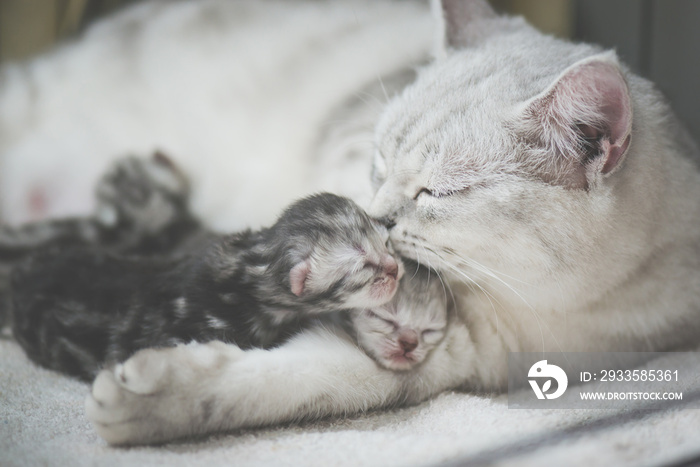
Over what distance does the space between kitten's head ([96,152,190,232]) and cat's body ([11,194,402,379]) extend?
547 millimetres

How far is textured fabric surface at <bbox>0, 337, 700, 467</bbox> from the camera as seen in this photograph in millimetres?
1001

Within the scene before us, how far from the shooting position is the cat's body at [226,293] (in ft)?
4.28

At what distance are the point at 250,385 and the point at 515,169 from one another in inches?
25.9

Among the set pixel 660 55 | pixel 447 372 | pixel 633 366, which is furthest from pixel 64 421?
pixel 660 55

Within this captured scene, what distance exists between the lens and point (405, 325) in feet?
4.43

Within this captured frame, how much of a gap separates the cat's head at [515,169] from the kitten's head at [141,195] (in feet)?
3.13

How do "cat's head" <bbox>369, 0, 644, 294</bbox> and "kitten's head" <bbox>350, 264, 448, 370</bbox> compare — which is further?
"kitten's head" <bbox>350, 264, 448, 370</bbox>

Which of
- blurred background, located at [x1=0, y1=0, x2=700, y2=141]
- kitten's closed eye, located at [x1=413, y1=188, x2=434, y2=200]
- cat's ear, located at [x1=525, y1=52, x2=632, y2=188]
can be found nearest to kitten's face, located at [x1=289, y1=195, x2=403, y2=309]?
kitten's closed eye, located at [x1=413, y1=188, x2=434, y2=200]

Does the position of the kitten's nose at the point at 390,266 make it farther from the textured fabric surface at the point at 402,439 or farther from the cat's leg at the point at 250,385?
the textured fabric surface at the point at 402,439

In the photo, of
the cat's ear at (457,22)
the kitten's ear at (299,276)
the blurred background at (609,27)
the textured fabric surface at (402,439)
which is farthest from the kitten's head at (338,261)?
the blurred background at (609,27)

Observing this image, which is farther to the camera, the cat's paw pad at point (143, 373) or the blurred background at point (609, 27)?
the blurred background at point (609, 27)

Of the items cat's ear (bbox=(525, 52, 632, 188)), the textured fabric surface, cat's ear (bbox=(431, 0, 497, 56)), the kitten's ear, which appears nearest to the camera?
the textured fabric surface

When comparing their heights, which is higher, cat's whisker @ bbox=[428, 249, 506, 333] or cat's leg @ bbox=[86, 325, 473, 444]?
cat's whisker @ bbox=[428, 249, 506, 333]

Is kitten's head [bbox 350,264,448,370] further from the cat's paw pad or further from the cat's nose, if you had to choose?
the cat's paw pad
